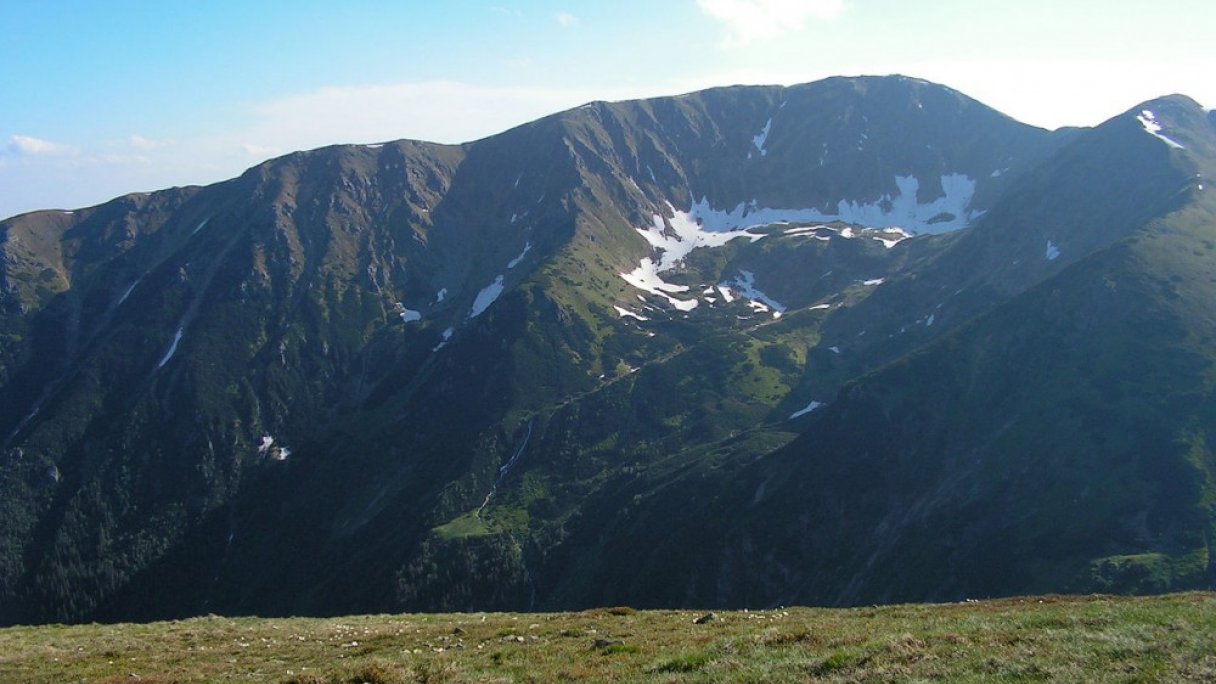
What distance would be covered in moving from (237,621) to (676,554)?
146 metres

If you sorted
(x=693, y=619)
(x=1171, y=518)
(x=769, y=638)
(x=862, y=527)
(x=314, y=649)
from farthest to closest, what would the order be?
(x=862, y=527) < (x=1171, y=518) < (x=693, y=619) < (x=314, y=649) < (x=769, y=638)

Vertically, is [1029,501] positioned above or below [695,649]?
below

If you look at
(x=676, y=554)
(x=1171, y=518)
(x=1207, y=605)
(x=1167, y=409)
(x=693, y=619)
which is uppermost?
(x=1207, y=605)

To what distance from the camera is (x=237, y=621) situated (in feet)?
209

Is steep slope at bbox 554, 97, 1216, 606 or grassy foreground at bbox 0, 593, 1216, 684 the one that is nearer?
grassy foreground at bbox 0, 593, 1216, 684

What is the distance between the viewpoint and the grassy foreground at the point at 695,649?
24797 millimetres

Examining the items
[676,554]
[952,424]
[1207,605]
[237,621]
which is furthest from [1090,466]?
[237,621]

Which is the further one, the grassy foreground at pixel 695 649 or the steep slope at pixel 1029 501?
the steep slope at pixel 1029 501

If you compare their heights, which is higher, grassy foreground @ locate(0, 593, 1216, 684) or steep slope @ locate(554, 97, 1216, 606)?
grassy foreground @ locate(0, 593, 1216, 684)

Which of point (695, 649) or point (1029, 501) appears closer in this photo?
point (695, 649)

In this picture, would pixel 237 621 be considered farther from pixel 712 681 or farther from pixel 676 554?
pixel 676 554

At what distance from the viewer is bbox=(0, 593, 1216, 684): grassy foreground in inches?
976

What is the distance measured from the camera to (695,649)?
31719 millimetres

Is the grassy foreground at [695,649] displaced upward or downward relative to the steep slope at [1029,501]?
upward
